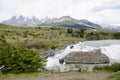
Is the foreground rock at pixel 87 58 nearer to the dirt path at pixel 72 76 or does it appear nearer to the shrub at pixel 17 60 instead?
the shrub at pixel 17 60

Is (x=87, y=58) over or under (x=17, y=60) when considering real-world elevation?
under

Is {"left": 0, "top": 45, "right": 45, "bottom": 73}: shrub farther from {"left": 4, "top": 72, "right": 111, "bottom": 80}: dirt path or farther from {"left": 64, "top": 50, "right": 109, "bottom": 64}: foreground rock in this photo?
{"left": 64, "top": 50, "right": 109, "bottom": 64}: foreground rock

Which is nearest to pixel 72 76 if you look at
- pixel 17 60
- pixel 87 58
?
pixel 17 60

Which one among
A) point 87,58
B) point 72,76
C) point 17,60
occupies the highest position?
point 17,60

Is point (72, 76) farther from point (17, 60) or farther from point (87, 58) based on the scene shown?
point (87, 58)

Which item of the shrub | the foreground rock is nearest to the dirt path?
the shrub

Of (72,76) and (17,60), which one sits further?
(17,60)

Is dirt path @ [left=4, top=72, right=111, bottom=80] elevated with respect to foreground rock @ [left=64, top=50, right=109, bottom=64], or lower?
elevated

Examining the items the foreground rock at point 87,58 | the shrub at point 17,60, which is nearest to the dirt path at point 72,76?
the shrub at point 17,60

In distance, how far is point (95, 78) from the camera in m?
17.0

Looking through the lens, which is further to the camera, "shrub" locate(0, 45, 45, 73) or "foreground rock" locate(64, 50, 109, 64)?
"foreground rock" locate(64, 50, 109, 64)

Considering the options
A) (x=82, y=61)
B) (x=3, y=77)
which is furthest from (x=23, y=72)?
(x=82, y=61)

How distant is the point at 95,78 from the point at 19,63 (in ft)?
17.9

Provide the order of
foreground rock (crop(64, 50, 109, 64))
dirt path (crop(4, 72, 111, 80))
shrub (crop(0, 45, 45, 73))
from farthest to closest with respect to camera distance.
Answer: foreground rock (crop(64, 50, 109, 64)), shrub (crop(0, 45, 45, 73)), dirt path (crop(4, 72, 111, 80))
